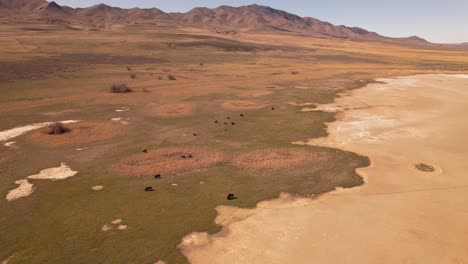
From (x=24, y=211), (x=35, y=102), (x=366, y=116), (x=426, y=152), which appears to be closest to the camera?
(x=24, y=211)

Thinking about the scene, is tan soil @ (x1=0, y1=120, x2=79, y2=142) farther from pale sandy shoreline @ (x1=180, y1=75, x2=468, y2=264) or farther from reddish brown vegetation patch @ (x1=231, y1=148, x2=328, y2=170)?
pale sandy shoreline @ (x1=180, y1=75, x2=468, y2=264)

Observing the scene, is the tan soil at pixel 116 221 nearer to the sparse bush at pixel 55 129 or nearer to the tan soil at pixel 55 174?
the tan soil at pixel 55 174

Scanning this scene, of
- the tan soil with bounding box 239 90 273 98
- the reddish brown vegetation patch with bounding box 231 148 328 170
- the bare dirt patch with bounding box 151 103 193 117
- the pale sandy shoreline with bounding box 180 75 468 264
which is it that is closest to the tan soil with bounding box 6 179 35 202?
the pale sandy shoreline with bounding box 180 75 468 264

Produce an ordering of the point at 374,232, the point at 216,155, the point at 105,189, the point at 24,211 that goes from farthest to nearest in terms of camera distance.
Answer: the point at 216,155
the point at 105,189
the point at 24,211
the point at 374,232

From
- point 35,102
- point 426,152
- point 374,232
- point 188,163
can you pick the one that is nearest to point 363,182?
point 374,232

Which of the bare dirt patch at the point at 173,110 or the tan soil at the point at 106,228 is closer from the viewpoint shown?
the tan soil at the point at 106,228

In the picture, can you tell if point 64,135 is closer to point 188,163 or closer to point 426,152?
point 188,163

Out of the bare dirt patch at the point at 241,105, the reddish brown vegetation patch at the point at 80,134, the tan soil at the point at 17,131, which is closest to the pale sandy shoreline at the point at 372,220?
the bare dirt patch at the point at 241,105
